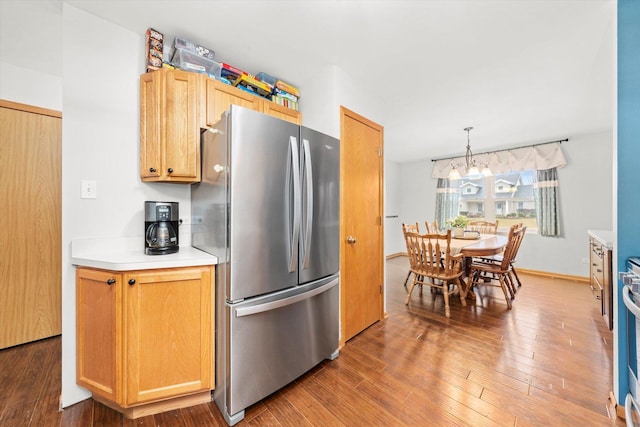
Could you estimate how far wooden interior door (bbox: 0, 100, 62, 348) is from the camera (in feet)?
6.86

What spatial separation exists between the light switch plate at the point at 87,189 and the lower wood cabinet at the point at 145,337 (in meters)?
0.46

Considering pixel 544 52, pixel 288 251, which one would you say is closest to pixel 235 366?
pixel 288 251

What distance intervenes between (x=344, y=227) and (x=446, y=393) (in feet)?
4.41

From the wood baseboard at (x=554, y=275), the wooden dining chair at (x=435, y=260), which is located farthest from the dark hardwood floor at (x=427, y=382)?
the wood baseboard at (x=554, y=275)

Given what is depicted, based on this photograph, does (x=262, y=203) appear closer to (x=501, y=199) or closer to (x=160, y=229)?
(x=160, y=229)

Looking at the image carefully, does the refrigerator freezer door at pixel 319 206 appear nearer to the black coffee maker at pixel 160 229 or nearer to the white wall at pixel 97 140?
the black coffee maker at pixel 160 229

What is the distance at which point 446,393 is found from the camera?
157 cm

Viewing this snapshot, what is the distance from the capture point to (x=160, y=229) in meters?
1.61

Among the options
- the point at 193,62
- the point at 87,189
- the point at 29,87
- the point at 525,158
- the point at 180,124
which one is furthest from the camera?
the point at 525,158

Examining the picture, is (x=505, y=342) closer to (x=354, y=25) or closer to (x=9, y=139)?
(x=354, y=25)

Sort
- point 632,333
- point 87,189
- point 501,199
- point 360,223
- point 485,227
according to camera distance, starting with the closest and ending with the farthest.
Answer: point 632,333, point 87,189, point 360,223, point 485,227, point 501,199

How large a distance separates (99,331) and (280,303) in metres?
1.04

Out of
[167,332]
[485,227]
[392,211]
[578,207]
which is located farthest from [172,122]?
[578,207]

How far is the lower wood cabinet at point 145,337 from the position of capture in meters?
1.33
